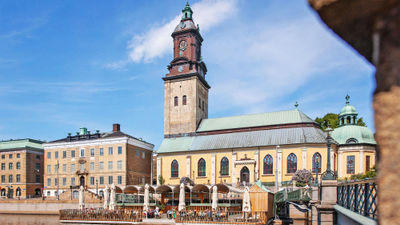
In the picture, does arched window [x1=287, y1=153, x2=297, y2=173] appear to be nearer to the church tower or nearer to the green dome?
the green dome

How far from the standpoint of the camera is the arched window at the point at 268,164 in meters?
53.4

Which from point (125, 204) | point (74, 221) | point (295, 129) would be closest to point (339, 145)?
point (295, 129)

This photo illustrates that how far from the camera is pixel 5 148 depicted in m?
71.2

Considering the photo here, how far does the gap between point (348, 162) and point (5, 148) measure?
6482 centimetres

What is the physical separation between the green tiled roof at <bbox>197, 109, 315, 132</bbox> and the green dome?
189 inches

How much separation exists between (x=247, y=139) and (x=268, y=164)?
5.39 m

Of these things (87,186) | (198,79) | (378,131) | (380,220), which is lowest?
(87,186)

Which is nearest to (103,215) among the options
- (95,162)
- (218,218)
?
(218,218)

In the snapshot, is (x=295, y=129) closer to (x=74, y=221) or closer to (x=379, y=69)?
(x=74, y=221)

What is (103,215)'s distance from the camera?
32.8 meters

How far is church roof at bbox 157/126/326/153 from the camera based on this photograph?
52906 millimetres

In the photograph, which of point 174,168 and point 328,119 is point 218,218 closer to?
point 174,168

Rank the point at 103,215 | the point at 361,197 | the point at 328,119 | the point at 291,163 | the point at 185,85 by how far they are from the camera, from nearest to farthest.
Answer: the point at 361,197
the point at 103,215
the point at 291,163
the point at 185,85
the point at 328,119

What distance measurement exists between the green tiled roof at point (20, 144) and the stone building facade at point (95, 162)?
586 centimetres
